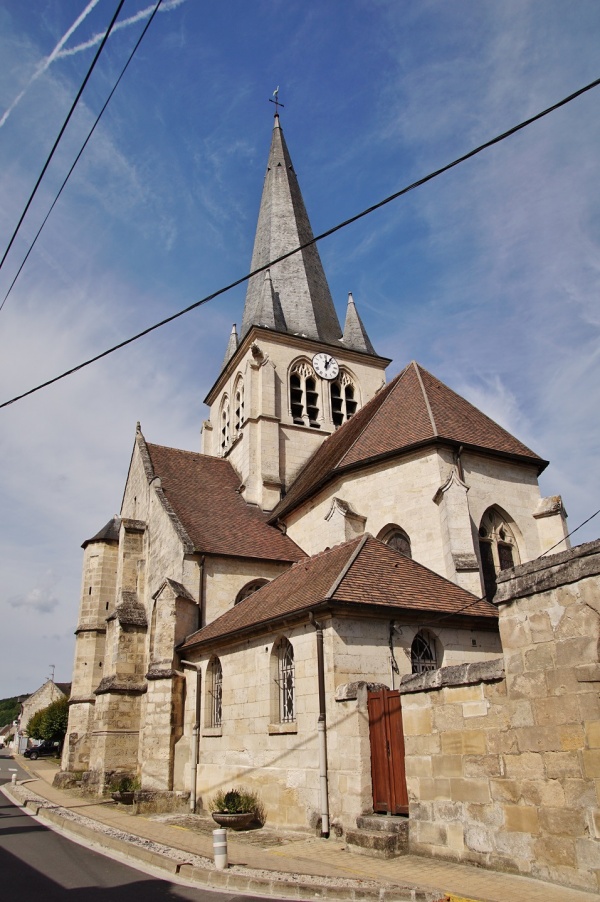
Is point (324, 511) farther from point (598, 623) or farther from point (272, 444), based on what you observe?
point (598, 623)

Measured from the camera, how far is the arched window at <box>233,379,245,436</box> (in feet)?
87.2

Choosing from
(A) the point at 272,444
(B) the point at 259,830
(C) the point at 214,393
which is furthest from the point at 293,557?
(C) the point at 214,393

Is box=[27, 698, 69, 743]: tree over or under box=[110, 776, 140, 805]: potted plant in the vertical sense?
over

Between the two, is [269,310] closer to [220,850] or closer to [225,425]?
[225,425]

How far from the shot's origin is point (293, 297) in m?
29.8

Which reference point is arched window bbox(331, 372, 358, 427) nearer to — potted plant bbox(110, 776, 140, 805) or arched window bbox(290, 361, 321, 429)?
arched window bbox(290, 361, 321, 429)

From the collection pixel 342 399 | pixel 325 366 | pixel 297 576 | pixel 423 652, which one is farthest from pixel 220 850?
pixel 325 366

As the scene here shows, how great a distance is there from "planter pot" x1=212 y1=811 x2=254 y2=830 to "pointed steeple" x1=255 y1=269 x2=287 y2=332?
19.1 metres

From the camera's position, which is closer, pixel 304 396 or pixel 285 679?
pixel 285 679

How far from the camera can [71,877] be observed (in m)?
7.96

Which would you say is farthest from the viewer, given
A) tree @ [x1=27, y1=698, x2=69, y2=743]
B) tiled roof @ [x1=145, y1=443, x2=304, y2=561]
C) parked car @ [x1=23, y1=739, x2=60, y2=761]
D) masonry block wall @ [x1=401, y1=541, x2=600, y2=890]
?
parked car @ [x1=23, y1=739, x2=60, y2=761]

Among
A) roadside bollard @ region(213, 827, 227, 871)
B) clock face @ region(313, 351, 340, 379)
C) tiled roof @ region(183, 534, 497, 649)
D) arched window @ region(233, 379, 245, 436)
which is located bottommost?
roadside bollard @ region(213, 827, 227, 871)

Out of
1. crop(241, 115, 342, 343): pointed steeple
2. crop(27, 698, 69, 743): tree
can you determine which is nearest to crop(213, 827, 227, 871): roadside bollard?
crop(241, 115, 342, 343): pointed steeple

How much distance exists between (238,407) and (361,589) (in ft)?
54.8
